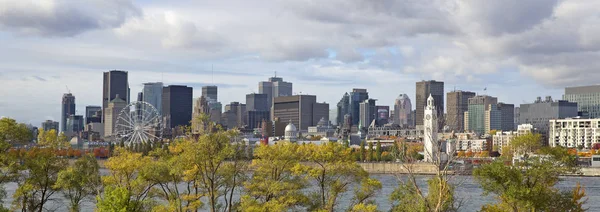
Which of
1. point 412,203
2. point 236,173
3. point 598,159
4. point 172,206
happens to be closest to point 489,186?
point 412,203

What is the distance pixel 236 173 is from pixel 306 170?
6.59m

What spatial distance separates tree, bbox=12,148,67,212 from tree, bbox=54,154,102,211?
88 cm

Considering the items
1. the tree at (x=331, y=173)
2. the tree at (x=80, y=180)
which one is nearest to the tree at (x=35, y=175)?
the tree at (x=80, y=180)

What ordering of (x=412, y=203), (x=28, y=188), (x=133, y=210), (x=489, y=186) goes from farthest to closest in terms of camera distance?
(x=28, y=188) < (x=412, y=203) < (x=489, y=186) < (x=133, y=210)

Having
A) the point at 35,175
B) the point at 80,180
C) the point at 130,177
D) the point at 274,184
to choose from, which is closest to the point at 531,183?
the point at 274,184

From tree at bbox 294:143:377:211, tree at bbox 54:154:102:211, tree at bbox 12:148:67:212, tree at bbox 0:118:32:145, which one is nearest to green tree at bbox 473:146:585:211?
tree at bbox 294:143:377:211

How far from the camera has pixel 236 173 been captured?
1694 inches

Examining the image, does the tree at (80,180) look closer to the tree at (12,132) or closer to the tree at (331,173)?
the tree at (12,132)

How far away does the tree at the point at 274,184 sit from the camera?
4191 centimetres

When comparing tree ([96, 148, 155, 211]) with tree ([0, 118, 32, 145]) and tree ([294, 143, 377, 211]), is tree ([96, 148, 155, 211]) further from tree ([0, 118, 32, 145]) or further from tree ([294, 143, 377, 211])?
tree ([294, 143, 377, 211])

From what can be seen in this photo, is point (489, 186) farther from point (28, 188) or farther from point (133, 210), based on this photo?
point (28, 188)

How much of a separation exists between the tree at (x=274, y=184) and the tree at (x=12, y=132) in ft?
45.6

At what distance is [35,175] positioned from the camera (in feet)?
155

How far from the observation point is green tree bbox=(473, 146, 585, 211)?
38.5m
